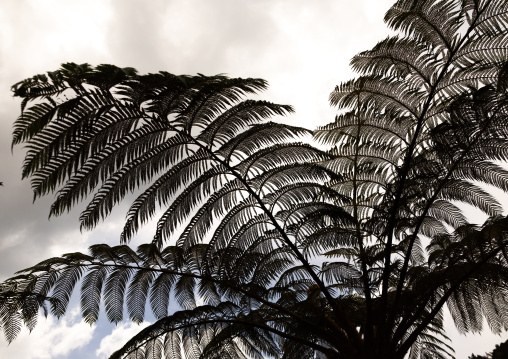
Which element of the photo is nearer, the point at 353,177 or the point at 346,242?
the point at 346,242

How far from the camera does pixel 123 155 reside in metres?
2.62

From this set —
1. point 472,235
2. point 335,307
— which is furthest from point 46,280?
point 472,235

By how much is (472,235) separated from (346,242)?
91 cm

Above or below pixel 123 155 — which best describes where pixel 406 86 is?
above

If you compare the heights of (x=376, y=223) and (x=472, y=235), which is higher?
(x=376, y=223)

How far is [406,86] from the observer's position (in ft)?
9.76

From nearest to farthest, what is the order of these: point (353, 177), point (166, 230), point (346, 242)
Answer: point (166, 230) < point (346, 242) < point (353, 177)

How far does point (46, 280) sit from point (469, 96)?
2.57 m

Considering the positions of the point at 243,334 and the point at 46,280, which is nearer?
the point at 46,280

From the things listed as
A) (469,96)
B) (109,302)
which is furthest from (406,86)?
(109,302)

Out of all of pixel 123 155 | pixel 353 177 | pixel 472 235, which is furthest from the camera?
pixel 353 177

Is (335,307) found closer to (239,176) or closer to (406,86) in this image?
→ (239,176)

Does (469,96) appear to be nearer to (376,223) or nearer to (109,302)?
(376,223)

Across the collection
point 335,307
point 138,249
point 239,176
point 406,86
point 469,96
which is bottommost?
point 335,307
